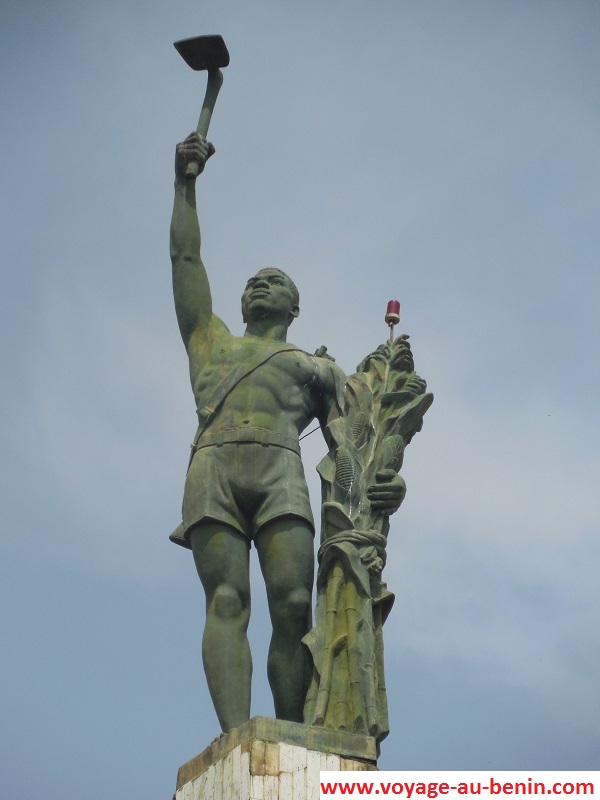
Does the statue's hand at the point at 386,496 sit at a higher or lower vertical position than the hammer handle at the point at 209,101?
lower

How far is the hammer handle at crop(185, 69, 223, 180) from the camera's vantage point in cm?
1326

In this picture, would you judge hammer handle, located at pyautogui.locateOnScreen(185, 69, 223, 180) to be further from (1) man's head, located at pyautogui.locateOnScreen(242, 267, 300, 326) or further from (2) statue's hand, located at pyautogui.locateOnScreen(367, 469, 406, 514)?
(2) statue's hand, located at pyautogui.locateOnScreen(367, 469, 406, 514)

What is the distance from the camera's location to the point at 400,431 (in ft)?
42.0

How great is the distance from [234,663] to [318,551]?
1.08m

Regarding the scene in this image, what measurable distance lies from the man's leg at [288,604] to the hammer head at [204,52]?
393cm

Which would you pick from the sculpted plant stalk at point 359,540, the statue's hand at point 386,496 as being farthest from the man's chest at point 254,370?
the statue's hand at point 386,496

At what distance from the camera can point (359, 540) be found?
1181 centimetres

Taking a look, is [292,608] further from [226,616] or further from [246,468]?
[246,468]

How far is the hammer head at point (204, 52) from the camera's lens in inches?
528

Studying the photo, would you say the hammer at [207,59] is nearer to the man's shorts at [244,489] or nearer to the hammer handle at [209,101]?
the hammer handle at [209,101]

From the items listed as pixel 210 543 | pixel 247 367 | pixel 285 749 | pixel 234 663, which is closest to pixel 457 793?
pixel 285 749

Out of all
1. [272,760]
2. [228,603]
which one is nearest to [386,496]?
[228,603]

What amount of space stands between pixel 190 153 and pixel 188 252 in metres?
0.76

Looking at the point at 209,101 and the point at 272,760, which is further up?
the point at 209,101
